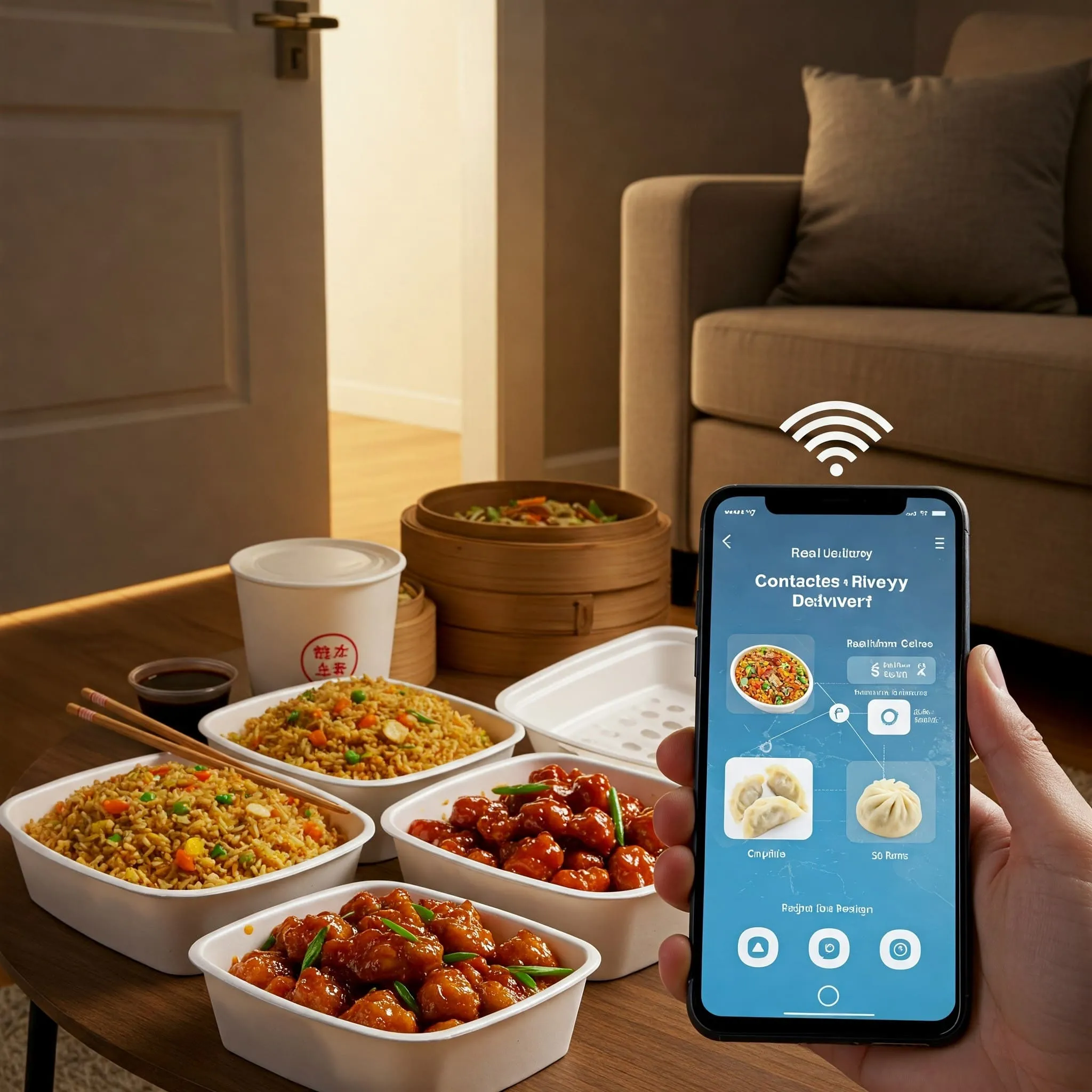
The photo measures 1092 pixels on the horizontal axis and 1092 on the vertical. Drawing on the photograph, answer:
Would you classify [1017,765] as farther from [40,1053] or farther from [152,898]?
[40,1053]

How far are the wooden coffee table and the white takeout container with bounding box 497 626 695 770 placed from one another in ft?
1.19

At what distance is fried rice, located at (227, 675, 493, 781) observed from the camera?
1.00 metres

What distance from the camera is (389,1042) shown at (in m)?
0.66

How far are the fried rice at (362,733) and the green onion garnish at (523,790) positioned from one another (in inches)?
4.0

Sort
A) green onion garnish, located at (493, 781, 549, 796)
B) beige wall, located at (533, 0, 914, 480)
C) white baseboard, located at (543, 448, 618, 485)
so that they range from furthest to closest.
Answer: white baseboard, located at (543, 448, 618, 485) < beige wall, located at (533, 0, 914, 480) < green onion garnish, located at (493, 781, 549, 796)

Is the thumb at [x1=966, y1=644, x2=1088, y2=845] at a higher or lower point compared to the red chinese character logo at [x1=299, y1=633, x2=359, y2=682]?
higher

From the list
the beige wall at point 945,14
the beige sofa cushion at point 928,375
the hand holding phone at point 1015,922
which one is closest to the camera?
the hand holding phone at point 1015,922

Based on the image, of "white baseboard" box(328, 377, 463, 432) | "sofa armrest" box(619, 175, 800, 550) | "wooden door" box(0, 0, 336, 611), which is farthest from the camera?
"white baseboard" box(328, 377, 463, 432)

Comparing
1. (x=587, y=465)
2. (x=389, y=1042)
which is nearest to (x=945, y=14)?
(x=587, y=465)

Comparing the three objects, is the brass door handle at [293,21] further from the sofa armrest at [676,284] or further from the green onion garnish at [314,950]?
the green onion garnish at [314,950]

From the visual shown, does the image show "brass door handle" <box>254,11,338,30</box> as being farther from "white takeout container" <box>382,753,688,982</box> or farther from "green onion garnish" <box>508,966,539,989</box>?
"green onion garnish" <box>508,966,539,989</box>

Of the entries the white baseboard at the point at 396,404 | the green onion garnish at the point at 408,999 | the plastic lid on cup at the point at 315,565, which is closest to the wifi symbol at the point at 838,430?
the plastic lid on cup at the point at 315,565

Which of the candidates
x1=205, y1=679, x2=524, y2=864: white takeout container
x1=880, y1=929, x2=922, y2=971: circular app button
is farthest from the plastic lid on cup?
x1=880, y1=929, x2=922, y2=971: circular app button

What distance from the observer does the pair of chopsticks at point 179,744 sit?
0.94 metres
